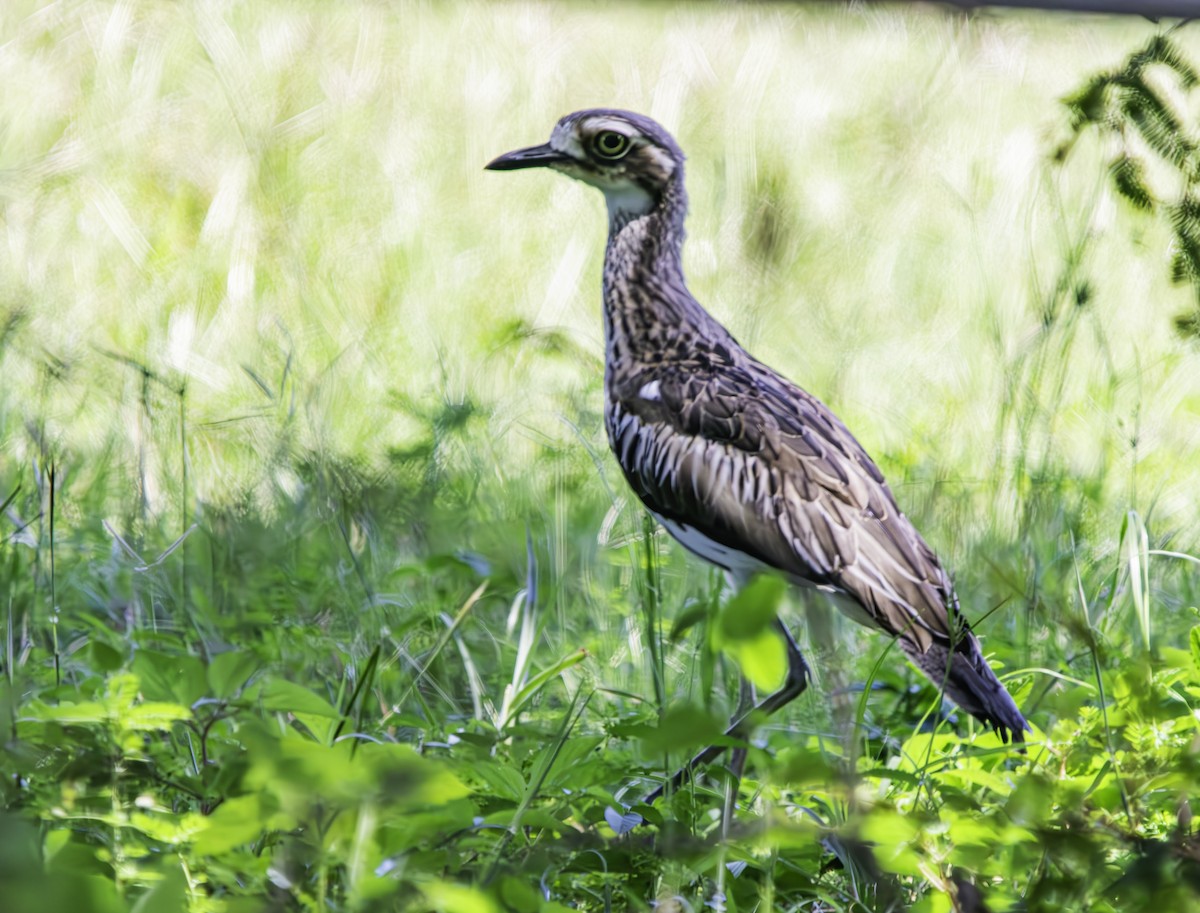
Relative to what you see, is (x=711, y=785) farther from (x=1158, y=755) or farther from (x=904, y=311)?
(x=904, y=311)

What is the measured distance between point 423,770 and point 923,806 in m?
1.09

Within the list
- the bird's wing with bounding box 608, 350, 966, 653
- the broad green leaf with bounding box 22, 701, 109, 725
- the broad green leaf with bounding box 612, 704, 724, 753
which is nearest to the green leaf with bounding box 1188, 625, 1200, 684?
the bird's wing with bounding box 608, 350, 966, 653

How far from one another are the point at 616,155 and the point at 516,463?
1.25 meters

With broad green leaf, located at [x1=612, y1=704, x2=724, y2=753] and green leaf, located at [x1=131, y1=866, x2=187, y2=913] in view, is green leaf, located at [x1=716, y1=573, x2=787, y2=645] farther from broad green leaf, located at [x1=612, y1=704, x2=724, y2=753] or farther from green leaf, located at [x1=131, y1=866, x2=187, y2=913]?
green leaf, located at [x1=131, y1=866, x2=187, y2=913]

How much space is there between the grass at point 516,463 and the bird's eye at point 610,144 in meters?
0.94

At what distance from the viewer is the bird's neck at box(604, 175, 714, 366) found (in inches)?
141

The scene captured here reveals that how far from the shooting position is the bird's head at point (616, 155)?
3.73 metres

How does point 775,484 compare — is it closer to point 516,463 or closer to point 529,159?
point 529,159

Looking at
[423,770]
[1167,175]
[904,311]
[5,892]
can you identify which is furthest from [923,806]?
[1167,175]

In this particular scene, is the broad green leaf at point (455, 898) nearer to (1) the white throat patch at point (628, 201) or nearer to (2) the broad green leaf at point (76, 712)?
(2) the broad green leaf at point (76, 712)

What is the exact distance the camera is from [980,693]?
2748mm

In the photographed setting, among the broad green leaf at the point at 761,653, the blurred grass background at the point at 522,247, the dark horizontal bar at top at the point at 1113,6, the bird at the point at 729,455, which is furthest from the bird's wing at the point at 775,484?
the broad green leaf at the point at 761,653

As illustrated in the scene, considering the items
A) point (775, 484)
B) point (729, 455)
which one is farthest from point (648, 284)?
point (775, 484)

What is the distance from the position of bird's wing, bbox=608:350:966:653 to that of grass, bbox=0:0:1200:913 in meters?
0.19
